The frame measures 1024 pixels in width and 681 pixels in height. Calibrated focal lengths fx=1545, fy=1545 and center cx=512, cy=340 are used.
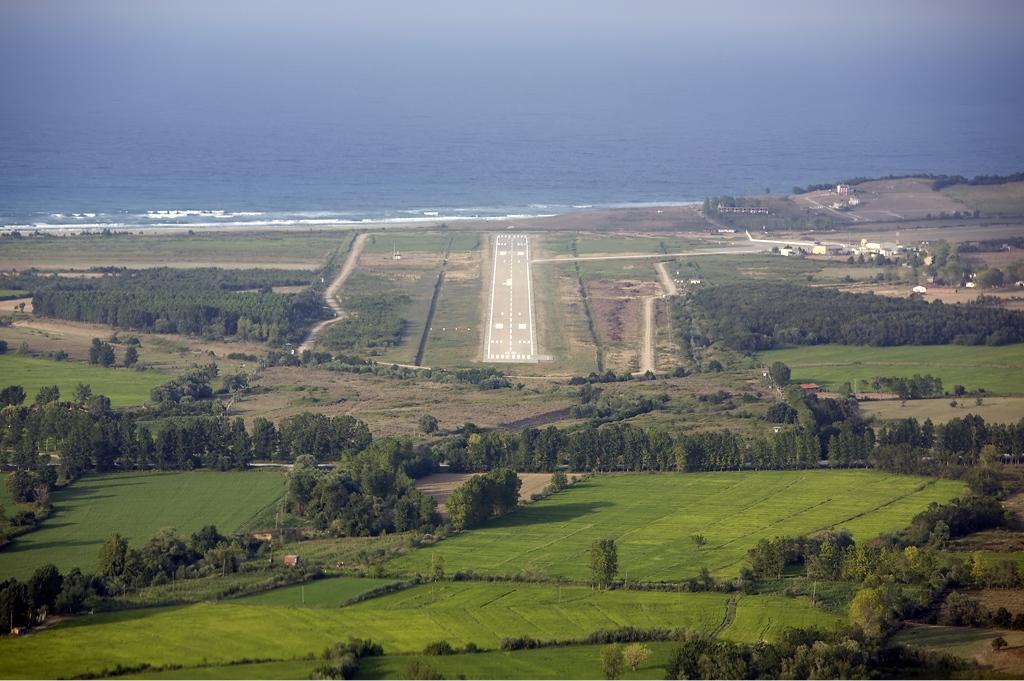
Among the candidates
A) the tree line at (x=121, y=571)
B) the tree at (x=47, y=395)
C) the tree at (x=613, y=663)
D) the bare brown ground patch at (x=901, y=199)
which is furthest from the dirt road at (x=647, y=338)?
the tree at (x=613, y=663)

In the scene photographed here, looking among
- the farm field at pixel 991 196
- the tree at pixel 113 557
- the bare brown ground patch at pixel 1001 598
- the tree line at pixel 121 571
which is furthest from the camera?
the farm field at pixel 991 196

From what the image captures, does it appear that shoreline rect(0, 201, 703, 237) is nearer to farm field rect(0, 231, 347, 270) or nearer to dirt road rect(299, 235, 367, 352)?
farm field rect(0, 231, 347, 270)

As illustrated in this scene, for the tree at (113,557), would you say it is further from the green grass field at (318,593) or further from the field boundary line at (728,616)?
the field boundary line at (728,616)

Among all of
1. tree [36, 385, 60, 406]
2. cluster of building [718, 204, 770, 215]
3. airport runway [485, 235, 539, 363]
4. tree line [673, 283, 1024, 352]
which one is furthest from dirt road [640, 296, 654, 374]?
cluster of building [718, 204, 770, 215]

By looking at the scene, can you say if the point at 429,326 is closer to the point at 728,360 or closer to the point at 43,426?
the point at 728,360

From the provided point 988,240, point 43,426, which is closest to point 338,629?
point 43,426

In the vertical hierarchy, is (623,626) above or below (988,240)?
below
